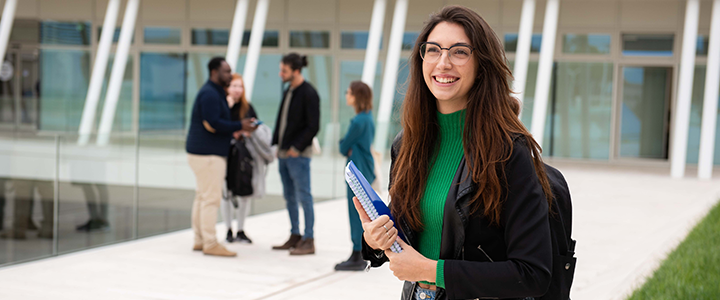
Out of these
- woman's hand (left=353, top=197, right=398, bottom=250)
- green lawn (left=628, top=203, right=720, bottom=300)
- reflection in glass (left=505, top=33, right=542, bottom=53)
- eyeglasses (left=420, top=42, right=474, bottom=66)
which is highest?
reflection in glass (left=505, top=33, right=542, bottom=53)

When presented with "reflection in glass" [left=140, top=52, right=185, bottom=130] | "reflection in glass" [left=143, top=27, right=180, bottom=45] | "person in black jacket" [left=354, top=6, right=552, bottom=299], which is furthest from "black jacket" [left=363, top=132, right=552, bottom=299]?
"reflection in glass" [left=143, top=27, right=180, bottom=45]

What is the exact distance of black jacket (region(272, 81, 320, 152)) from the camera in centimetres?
657

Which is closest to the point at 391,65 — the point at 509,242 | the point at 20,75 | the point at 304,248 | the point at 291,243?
the point at 291,243

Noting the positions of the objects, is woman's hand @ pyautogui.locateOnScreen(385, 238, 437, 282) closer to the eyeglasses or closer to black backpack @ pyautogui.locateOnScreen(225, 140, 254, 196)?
the eyeglasses

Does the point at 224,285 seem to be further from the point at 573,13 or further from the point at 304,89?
the point at 573,13

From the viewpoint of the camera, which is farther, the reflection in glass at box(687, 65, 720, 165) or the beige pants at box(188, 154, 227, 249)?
the reflection in glass at box(687, 65, 720, 165)

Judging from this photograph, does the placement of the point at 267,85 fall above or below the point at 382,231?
above

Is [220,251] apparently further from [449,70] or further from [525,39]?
[525,39]

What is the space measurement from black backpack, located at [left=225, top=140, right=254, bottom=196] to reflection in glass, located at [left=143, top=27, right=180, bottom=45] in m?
12.2

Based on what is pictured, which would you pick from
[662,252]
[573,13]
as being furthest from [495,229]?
[573,13]

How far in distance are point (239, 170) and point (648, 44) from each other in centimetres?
1321

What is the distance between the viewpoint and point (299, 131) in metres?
6.63

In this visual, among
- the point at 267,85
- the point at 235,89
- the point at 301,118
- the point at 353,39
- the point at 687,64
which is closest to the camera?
the point at 301,118

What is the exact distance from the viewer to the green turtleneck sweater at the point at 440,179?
1.85m
